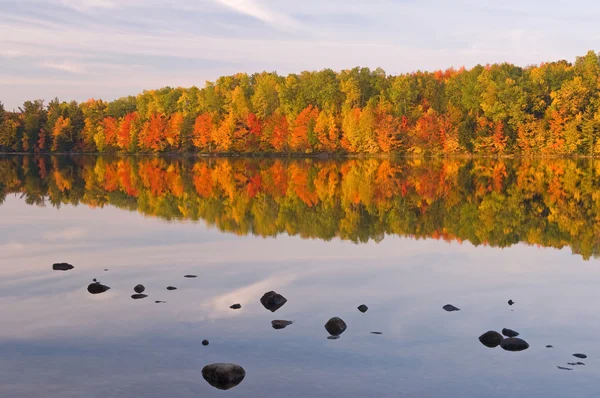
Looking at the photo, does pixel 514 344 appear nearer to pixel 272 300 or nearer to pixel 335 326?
pixel 335 326

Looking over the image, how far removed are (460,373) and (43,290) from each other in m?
11.7

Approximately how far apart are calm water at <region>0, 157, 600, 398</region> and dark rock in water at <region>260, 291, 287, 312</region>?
0.69 ft

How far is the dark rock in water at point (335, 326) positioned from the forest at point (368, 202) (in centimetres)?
1181

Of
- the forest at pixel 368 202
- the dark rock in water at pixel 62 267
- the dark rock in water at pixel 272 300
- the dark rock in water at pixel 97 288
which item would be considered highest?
the dark rock in water at pixel 272 300

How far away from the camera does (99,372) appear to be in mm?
12062

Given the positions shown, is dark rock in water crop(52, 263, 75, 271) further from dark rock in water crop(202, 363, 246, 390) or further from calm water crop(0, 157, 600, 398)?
dark rock in water crop(202, 363, 246, 390)

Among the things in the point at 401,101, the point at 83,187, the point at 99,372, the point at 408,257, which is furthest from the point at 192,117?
the point at 99,372

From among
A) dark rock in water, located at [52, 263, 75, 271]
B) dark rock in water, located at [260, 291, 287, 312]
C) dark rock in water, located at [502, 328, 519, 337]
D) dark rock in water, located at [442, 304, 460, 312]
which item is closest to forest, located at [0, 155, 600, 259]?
dark rock in water, located at [442, 304, 460, 312]

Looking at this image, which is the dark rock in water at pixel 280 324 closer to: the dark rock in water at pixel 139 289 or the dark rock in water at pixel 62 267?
the dark rock in water at pixel 139 289

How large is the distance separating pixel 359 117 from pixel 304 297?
9313 centimetres

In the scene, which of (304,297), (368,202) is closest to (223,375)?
(304,297)

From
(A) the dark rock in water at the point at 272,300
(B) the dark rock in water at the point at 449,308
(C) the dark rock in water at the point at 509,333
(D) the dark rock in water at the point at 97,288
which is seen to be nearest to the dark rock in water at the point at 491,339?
(C) the dark rock in water at the point at 509,333

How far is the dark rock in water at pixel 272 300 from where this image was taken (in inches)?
639

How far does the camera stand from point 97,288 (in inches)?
706
